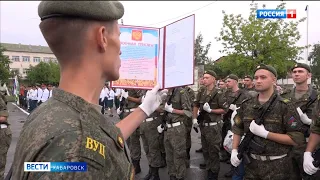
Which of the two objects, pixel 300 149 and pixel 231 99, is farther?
pixel 231 99

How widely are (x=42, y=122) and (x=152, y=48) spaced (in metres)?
1.89

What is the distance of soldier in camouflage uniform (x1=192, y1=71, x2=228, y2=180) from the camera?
580 cm

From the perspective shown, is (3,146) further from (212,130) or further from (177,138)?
(212,130)

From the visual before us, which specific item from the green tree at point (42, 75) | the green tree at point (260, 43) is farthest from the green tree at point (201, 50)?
the green tree at point (260, 43)

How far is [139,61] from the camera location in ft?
9.15

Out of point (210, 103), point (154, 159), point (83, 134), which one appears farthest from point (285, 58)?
point (83, 134)

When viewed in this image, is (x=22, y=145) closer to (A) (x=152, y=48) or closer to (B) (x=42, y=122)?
(B) (x=42, y=122)

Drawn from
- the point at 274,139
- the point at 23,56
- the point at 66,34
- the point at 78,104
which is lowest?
the point at 274,139

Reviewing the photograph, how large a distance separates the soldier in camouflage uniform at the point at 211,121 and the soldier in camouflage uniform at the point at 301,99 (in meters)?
1.50

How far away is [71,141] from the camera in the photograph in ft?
3.07

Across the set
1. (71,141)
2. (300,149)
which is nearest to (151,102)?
(71,141)

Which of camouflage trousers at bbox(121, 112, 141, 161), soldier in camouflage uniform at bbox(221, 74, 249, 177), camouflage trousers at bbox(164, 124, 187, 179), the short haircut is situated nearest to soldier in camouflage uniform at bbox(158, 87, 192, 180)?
camouflage trousers at bbox(164, 124, 187, 179)

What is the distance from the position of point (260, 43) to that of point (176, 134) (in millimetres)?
16209

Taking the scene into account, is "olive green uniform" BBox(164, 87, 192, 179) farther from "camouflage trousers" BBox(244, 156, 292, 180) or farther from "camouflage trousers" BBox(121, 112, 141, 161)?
"camouflage trousers" BBox(244, 156, 292, 180)
